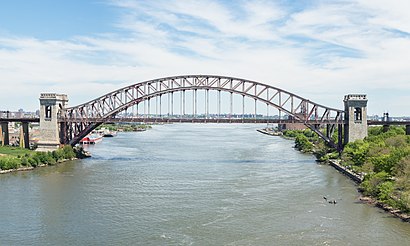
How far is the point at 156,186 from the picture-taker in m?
31.4

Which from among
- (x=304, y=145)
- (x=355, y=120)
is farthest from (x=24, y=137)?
(x=355, y=120)

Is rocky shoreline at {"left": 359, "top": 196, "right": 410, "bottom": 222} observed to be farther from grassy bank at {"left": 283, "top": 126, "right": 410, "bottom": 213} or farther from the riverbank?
grassy bank at {"left": 283, "top": 126, "right": 410, "bottom": 213}

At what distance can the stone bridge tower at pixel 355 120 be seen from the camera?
46.2 m

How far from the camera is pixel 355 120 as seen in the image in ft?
152

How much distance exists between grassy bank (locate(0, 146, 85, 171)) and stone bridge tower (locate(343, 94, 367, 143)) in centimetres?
2694

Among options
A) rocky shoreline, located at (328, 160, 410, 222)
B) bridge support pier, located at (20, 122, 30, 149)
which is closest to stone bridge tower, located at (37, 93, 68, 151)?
bridge support pier, located at (20, 122, 30, 149)

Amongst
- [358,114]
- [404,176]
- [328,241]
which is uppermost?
[358,114]

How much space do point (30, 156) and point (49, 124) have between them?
7417 millimetres

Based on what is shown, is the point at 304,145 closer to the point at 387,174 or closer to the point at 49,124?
the point at 49,124

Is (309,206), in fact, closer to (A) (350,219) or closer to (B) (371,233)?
(A) (350,219)

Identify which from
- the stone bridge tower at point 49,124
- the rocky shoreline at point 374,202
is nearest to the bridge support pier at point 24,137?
the stone bridge tower at point 49,124

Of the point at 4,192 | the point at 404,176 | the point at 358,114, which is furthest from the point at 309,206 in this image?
the point at 358,114

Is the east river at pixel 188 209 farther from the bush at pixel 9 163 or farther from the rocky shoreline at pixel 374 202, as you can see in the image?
the bush at pixel 9 163

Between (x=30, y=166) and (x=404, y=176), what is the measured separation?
29.1 meters
